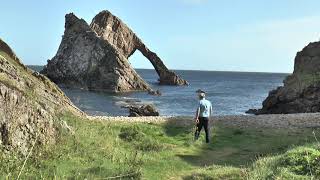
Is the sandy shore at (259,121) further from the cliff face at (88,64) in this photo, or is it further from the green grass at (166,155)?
the cliff face at (88,64)

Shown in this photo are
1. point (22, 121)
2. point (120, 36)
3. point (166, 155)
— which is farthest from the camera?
point (120, 36)

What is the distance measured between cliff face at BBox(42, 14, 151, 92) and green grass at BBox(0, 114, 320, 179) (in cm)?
7152

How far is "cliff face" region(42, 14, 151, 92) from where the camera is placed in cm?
9556

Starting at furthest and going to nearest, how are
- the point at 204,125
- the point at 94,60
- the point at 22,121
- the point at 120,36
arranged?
the point at 120,36 → the point at 94,60 → the point at 204,125 → the point at 22,121

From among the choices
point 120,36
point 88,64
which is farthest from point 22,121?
point 120,36

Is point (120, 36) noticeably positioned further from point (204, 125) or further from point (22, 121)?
point (22, 121)

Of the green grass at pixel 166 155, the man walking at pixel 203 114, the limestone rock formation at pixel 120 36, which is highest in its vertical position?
the limestone rock formation at pixel 120 36

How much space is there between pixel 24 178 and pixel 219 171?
18.2ft

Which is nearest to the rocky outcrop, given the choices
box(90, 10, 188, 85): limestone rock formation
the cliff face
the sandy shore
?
the sandy shore

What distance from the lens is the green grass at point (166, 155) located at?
12656 millimetres

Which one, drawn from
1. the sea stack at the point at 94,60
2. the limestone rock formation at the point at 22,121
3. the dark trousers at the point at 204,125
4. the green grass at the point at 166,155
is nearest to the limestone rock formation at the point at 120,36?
the sea stack at the point at 94,60

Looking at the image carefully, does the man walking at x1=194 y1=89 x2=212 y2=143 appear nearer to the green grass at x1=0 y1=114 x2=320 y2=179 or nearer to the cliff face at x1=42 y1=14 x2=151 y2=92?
the green grass at x1=0 y1=114 x2=320 y2=179

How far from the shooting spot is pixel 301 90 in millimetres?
53500

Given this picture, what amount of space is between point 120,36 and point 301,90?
62.1 m
